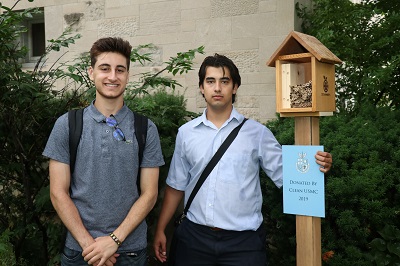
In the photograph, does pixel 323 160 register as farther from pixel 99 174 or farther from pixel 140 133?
pixel 99 174

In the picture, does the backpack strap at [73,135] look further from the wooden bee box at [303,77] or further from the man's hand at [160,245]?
the wooden bee box at [303,77]

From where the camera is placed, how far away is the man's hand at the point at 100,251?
2410 millimetres

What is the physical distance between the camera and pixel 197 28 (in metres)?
6.09

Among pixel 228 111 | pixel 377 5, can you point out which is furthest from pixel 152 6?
pixel 228 111

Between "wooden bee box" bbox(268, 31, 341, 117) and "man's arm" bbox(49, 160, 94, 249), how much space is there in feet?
4.13

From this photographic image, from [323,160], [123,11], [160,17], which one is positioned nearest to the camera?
[323,160]

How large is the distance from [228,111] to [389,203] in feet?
4.60

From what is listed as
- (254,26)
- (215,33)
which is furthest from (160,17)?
(254,26)

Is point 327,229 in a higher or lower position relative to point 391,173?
lower

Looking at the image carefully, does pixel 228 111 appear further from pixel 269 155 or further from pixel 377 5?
pixel 377 5

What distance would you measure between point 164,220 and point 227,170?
1.77ft

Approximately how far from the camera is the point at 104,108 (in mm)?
2627

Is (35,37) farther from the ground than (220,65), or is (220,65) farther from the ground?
(35,37)

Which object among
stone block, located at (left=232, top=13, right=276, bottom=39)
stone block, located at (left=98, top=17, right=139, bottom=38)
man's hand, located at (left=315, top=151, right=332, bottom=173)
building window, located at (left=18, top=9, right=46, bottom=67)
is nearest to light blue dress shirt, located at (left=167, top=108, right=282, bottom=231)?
man's hand, located at (left=315, top=151, right=332, bottom=173)
